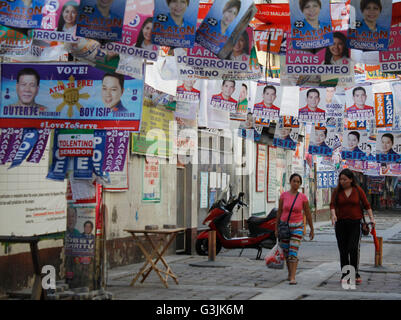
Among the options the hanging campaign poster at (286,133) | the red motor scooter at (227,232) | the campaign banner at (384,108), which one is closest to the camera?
the red motor scooter at (227,232)

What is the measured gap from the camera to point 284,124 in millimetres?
18453

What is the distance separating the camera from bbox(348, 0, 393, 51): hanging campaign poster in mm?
8625

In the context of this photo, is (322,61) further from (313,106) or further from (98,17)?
(313,106)

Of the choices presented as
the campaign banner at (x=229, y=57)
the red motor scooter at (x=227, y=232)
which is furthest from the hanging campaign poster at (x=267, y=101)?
the campaign banner at (x=229, y=57)

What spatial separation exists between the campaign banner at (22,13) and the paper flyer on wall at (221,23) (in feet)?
7.61

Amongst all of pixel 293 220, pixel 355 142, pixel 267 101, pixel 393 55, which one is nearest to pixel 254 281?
pixel 293 220

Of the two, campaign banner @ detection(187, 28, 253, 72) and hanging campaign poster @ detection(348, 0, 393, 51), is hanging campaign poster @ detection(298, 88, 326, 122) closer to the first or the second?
campaign banner @ detection(187, 28, 253, 72)

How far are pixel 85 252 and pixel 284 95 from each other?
27.0 feet

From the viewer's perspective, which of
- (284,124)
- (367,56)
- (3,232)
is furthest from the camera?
(284,124)

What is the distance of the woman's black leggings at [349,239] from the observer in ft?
34.1

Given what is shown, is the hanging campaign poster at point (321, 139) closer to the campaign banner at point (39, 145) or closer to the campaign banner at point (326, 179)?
the campaign banner at point (326, 179)
